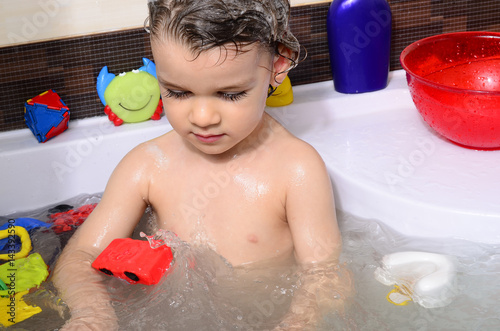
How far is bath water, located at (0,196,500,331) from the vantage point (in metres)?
1.17

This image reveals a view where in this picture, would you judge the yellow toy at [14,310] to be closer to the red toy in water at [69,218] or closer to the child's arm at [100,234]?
the child's arm at [100,234]

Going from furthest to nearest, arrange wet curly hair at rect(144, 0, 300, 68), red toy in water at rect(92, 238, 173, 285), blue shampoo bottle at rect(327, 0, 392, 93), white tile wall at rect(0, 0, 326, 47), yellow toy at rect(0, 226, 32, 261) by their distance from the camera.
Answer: blue shampoo bottle at rect(327, 0, 392, 93)
white tile wall at rect(0, 0, 326, 47)
yellow toy at rect(0, 226, 32, 261)
red toy in water at rect(92, 238, 173, 285)
wet curly hair at rect(144, 0, 300, 68)

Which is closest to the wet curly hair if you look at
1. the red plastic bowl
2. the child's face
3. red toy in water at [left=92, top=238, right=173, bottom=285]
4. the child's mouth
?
the child's face

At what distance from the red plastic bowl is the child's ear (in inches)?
20.4

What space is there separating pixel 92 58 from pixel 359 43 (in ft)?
2.66

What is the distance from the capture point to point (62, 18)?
1.70 meters

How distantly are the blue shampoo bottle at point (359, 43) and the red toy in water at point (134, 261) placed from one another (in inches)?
36.9

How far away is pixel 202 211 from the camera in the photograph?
1.34 m

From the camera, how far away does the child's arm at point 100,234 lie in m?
1.20

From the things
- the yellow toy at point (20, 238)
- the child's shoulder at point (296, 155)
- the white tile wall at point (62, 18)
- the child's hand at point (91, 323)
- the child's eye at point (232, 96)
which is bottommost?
the yellow toy at point (20, 238)

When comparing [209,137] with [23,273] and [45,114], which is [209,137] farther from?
[45,114]

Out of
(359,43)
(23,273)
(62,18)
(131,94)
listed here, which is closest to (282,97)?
(359,43)

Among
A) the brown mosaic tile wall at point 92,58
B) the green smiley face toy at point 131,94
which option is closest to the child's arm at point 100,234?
the green smiley face toy at point 131,94

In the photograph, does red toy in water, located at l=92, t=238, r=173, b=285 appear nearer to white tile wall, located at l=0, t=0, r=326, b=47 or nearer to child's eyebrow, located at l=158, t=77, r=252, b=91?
child's eyebrow, located at l=158, t=77, r=252, b=91
